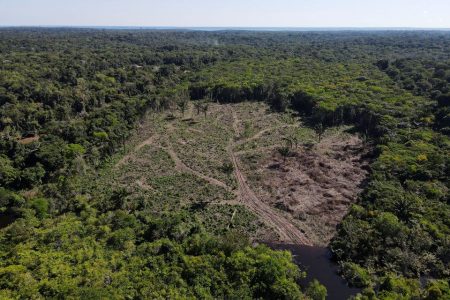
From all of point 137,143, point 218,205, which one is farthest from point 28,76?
point 218,205

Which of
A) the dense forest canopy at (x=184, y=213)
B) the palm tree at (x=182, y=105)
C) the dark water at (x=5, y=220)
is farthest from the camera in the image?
the palm tree at (x=182, y=105)

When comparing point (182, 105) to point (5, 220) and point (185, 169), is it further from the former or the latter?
point (5, 220)

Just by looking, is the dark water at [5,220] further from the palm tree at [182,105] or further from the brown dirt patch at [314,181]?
the palm tree at [182,105]

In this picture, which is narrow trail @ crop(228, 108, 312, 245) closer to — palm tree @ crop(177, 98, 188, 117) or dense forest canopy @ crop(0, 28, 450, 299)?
dense forest canopy @ crop(0, 28, 450, 299)

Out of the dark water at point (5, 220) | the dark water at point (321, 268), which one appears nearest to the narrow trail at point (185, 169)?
the dark water at point (321, 268)

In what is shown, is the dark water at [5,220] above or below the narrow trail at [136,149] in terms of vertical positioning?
below

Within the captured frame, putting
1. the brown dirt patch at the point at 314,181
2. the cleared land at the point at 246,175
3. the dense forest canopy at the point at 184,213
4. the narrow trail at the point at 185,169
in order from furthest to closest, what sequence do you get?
the narrow trail at the point at 185,169 → the brown dirt patch at the point at 314,181 → the cleared land at the point at 246,175 → the dense forest canopy at the point at 184,213
